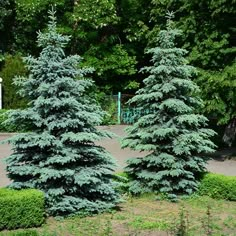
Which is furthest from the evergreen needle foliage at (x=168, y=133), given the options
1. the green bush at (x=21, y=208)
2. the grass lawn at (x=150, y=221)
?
the green bush at (x=21, y=208)

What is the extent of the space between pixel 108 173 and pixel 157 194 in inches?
89.1

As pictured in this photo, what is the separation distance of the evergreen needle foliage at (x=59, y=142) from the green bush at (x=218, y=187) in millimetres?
2882

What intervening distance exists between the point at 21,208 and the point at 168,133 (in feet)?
14.8

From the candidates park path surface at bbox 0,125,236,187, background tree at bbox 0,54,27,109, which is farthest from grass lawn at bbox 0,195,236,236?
background tree at bbox 0,54,27,109

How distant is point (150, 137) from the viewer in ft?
41.6

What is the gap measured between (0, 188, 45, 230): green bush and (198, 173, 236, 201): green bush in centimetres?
464

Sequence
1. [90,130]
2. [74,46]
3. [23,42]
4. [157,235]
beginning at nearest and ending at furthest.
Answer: [157,235] < [90,130] < [74,46] < [23,42]

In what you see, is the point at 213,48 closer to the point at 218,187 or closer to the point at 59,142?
the point at 218,187

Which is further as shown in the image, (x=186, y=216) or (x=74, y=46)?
(x=74, y=46)

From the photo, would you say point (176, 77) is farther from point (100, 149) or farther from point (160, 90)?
point (100, 149)

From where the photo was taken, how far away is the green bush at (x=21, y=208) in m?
9.09

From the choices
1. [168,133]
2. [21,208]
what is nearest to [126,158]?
[168,133]

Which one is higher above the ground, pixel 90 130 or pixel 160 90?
pixel 160 90

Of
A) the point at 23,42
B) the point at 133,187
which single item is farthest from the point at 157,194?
the point at 23,42
